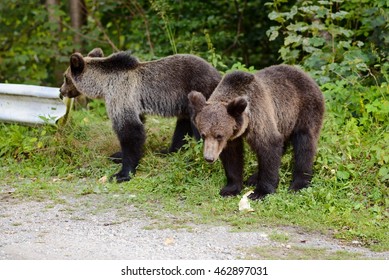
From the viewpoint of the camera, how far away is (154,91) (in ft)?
30.1

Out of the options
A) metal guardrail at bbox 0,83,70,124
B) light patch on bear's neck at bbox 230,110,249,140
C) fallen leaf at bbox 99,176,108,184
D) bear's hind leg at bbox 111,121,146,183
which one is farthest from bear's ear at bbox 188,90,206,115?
metal guardrail at bbox 0,83,70,124

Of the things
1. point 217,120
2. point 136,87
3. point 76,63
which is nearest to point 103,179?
point 136,87

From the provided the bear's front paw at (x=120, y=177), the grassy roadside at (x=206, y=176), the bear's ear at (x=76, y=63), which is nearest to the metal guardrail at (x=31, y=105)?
the grassy roadside at (x=206, y=176)

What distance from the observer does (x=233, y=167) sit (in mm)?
7988

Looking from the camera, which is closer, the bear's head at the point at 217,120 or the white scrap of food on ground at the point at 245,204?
the bear's head at the point at 217,120

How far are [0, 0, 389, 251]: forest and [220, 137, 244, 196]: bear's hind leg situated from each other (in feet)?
0.67

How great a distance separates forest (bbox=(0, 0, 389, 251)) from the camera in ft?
25.2

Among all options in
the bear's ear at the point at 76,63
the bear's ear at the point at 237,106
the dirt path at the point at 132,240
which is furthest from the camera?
the bear's ear at the point at 76,63

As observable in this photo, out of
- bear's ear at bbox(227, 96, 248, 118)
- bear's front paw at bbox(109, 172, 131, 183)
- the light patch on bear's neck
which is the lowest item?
bear's front paw at bbox(109, 172, 131, 183)

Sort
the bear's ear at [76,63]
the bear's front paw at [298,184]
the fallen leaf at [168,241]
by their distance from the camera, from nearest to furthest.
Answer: the fallen leaf at [168,241]
the bear's front paw at [298,184]
the bear's ear at [76,63]

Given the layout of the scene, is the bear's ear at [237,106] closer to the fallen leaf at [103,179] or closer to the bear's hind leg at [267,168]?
the bear's hind leg at [267,168]

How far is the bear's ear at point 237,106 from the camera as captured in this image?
723 cm

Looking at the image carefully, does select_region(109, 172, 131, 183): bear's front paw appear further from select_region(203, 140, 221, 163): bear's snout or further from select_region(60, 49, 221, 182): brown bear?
select_region(203, 140, 221, 163): bear's snout
